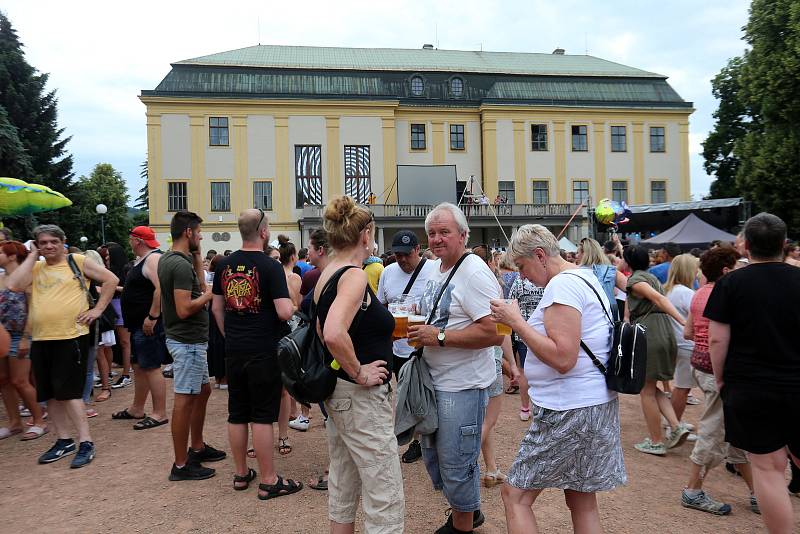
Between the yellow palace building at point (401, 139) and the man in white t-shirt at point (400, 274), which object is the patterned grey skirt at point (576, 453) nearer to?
the man in white t-shirt at point (400, 274)

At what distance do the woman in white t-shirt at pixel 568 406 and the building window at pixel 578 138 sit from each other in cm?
3758

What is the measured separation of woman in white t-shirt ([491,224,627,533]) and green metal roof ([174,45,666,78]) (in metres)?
35.6

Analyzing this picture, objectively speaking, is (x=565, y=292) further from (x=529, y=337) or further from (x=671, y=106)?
(x=671, y=106)

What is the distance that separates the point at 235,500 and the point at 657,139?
133 feet

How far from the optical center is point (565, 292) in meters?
2.52

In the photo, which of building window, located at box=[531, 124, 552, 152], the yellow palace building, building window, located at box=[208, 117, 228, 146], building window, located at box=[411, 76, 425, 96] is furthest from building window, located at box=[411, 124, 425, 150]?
building window, located at box=[208, 117, 228, 146]

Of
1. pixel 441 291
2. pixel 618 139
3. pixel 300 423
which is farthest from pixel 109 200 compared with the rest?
pixel 441 291

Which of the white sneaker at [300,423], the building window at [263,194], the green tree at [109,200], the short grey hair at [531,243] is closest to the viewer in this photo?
the short grey hair at [531,243]

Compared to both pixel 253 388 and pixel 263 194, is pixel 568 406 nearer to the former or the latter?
pixel 253 388

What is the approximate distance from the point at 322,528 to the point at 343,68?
3543 cm

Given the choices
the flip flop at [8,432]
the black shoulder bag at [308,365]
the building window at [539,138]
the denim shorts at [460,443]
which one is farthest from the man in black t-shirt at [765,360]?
the building window at [539,138]

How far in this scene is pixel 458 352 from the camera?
310 cm

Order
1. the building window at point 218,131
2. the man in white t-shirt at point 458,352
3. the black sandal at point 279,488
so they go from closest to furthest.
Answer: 1. the man in white t-shirt at point 458,352
2. the black sandal at point 279,488
3. the building window at point 218,131

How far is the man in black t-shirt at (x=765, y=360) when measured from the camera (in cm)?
276
